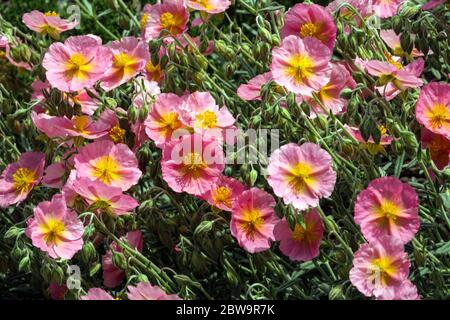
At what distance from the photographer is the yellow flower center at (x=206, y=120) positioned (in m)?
2.58

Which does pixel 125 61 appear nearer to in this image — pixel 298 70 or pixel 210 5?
pixel 210 5

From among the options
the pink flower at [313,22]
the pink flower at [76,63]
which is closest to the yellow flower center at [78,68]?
the pink flower at [76,63]

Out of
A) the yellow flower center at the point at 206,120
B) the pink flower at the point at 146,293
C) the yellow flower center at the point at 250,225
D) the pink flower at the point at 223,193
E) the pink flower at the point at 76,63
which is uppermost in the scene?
the pink flower at the point at 76,63

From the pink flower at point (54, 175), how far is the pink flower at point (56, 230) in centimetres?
17

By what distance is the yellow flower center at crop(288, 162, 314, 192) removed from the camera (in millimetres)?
2402

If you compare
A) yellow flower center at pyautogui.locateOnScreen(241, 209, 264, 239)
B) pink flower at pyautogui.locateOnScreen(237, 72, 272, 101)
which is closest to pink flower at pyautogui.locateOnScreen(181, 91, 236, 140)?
pink flower at pyautogui.locateOnScreen(237, 72, 272, 101)

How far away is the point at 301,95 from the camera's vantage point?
260 centimetres

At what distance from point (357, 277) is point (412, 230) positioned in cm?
19

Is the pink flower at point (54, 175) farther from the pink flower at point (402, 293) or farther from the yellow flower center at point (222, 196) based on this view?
the pink flower at point (402, 293)

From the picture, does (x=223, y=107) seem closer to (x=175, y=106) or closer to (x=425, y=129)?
(x=175, y=106)

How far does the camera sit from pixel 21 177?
8.96 feet

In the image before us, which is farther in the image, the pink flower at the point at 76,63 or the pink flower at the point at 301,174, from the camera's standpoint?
the pink flower at the point at 76,63

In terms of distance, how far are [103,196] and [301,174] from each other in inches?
20.0
